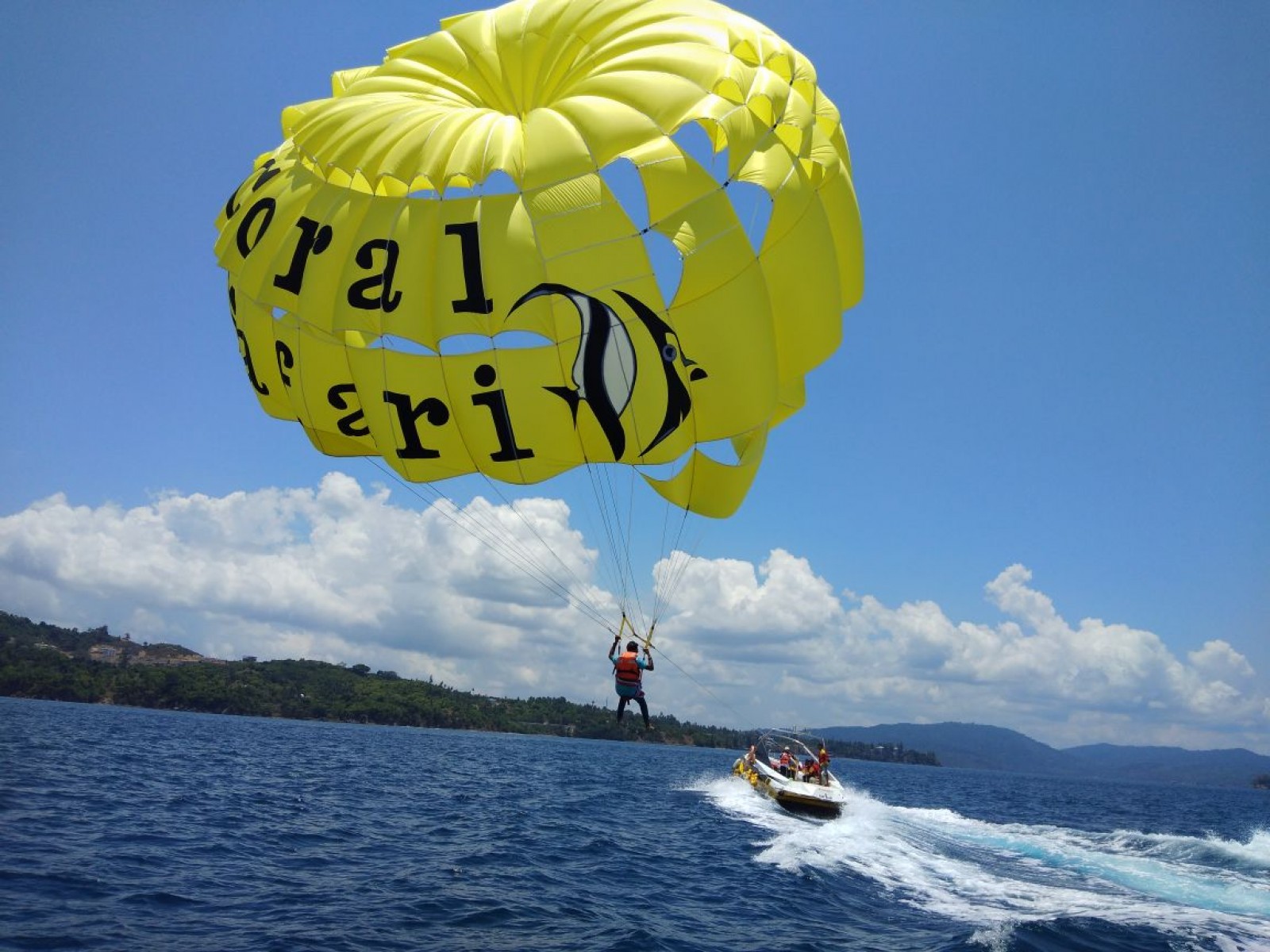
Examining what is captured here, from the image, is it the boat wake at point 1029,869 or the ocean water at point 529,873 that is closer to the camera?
the ocean water at point 529,873

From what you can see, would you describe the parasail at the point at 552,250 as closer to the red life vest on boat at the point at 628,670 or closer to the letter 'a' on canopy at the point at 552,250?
the letter 'a' on canopy at the point at 552,250

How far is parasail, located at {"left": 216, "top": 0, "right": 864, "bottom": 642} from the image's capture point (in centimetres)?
823

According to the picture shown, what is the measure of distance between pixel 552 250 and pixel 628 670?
5325mm

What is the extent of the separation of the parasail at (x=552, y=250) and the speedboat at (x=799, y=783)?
17.3 meters

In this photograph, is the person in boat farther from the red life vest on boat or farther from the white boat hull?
the white boat hull

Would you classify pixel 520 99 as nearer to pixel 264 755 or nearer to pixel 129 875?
pixel 129 875

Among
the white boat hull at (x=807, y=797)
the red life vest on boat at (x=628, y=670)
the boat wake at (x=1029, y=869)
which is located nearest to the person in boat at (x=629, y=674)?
the red life vest on boat at (x=628, y=670)

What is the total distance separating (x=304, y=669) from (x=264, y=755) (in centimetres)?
9407

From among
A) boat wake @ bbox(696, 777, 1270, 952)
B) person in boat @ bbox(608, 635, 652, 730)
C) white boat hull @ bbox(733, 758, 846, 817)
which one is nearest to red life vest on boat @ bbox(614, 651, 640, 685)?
person in boat @ bbox(608, 635, 652, 730)

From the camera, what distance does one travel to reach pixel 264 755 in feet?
119

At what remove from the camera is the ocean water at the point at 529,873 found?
33.8 feet

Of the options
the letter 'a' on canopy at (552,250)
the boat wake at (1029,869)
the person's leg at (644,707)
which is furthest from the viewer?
the boat wake at (1029,869)

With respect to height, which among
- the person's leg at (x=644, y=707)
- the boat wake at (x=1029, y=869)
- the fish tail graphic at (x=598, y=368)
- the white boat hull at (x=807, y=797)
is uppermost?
the fish tail graphic at (x=598, y=368)

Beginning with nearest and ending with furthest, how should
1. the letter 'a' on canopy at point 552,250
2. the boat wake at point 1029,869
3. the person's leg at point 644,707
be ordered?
1. the letter 'a' on canopy at point 552,250
2. the person's leg at point 644,707
3. the boat wake at point 1029,869
